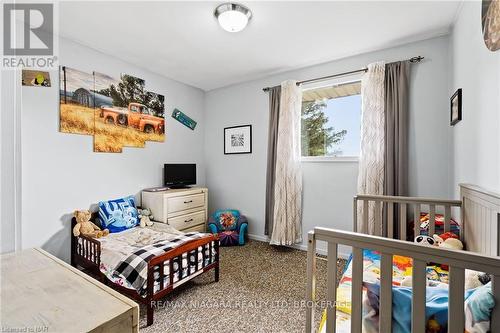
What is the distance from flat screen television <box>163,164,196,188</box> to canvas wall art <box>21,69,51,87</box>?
5.12 feet

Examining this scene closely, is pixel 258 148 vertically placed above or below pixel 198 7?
below

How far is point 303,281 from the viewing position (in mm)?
2244

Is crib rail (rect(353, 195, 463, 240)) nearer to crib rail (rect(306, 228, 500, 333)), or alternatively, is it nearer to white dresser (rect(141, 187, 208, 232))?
crib rail (rect(306, 228, 500, 333))

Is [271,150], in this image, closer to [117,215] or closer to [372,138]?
[372,138]

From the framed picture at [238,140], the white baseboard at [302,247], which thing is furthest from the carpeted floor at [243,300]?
the framed picture at [238,140]

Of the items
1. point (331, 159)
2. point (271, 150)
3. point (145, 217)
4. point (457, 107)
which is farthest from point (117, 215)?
point (457, 107)

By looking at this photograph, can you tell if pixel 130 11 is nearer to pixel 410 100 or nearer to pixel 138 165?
pixel 138 165

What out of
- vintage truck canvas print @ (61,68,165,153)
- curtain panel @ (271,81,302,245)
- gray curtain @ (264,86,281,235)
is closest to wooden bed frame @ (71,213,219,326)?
vintage truck canvas print @ (61,68,165,153)

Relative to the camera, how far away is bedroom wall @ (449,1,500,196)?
1.21 m

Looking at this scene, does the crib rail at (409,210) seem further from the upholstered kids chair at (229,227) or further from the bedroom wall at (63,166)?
the bedroom wall at (63,166)

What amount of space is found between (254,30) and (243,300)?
2.49 m

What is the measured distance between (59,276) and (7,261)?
25cm

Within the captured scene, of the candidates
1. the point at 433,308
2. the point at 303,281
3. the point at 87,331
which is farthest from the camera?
the point at 303,281

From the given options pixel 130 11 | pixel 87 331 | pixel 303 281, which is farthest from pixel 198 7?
pixel 303 281
